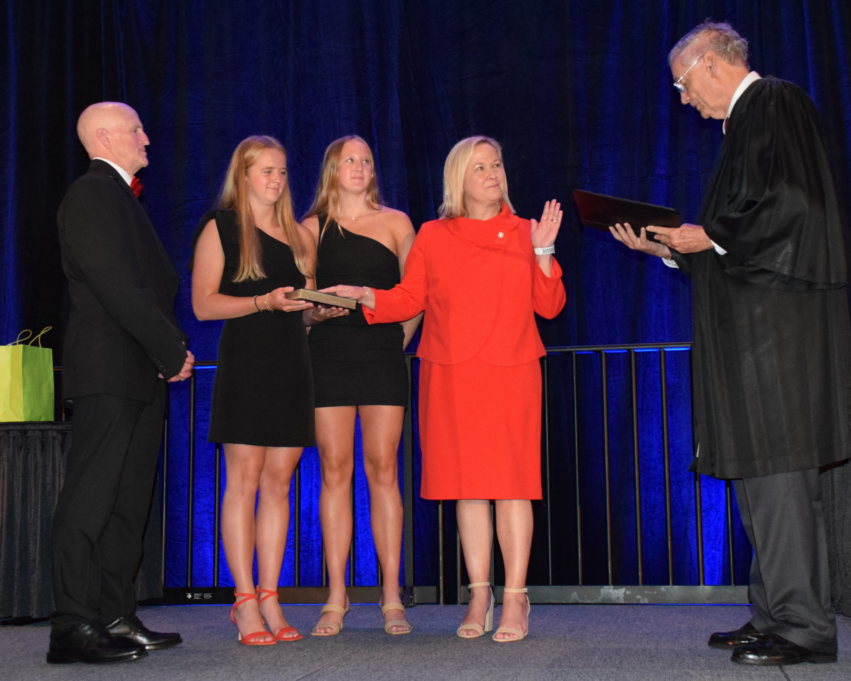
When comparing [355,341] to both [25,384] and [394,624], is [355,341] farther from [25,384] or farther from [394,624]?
[25,384]

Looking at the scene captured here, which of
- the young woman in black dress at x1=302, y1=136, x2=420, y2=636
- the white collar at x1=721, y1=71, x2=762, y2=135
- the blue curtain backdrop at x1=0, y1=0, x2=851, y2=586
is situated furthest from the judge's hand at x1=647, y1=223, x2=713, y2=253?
the blue curtain backdrop at x1=0, y1=0, x2=851, y2=586

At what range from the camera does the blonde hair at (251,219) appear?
2779mm

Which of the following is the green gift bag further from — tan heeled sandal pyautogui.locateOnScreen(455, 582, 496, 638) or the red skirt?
tan heeled sandal pyautogui.locateOnScreen(455, 582, 496, 638)

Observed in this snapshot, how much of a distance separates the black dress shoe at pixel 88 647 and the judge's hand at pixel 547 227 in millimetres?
1665

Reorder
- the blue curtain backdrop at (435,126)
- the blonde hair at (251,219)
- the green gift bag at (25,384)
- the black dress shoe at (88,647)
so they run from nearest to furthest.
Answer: the black dress shoe at (88,647), the blonde hair at (251,219), the green gift bag at (25,384), the blue curtain backdrop at (435,126)

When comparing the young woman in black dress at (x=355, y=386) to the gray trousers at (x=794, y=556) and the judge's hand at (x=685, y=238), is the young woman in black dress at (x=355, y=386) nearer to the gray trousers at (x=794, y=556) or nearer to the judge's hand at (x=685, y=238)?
the judge's hand at (x=685, y=238)

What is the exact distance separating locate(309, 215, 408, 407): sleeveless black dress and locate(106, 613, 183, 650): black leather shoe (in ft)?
2.78

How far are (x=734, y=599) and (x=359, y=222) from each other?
2091 millimetres

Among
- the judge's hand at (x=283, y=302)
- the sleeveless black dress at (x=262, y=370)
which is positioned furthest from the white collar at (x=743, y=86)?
the sleeveless black dress at (x=262, y=370)

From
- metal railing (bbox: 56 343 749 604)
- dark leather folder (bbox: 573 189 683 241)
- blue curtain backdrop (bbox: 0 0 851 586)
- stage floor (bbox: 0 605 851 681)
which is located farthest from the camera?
blue curtain backdrop (bbox: 0 0 851 586)

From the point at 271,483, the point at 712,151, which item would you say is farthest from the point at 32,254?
the point at 712,151

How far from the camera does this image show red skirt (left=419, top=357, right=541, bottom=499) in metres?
2.67

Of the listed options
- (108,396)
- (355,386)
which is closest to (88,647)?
(108,396)

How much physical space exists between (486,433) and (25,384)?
6.30ft
